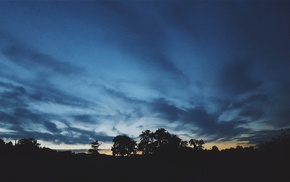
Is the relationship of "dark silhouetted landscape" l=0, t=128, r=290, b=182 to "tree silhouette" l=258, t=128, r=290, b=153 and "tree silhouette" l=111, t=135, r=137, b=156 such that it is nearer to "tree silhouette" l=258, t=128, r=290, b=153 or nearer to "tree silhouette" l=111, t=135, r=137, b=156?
"tree silhouette" l=258, t=128, r=290, b=153

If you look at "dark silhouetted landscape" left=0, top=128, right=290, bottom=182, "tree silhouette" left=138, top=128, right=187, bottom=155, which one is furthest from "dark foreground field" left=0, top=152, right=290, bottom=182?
"tree silhouette" left=138, top=128, right=187, bottom=155

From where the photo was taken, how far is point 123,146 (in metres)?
127

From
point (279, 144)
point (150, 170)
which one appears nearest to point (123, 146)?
point (150, 170)

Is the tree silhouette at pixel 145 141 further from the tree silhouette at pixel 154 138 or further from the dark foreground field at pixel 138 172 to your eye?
the dark foreground field at pixel 138 172

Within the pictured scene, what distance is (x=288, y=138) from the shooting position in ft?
106

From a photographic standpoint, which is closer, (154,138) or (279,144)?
(279,144)

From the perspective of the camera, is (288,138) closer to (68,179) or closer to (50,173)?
(68,179)

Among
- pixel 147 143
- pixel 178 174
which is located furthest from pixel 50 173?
pixel 147 143

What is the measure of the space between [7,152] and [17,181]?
15.9 meters

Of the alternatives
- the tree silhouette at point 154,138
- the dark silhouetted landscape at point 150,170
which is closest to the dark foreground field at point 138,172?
the dark silhouetted landscape at point 150,170

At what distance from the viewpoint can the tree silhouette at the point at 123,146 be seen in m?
127

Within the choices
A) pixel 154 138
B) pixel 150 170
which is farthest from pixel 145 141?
pixel 150 170

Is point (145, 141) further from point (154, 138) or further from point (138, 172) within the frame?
point (138, 172)

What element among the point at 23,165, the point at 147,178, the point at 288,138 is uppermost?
the point at 288,138
